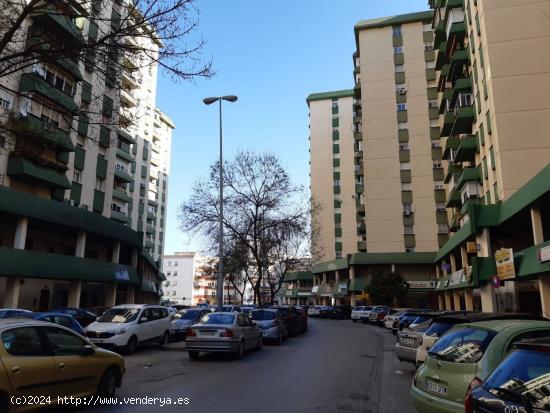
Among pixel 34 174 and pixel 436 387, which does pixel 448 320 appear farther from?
pixel 34 174

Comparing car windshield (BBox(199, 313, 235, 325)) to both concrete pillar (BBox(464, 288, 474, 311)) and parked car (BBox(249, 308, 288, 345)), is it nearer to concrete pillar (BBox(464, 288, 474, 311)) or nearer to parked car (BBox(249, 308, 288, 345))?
parked car (BBox(249, 308, 288, 345))

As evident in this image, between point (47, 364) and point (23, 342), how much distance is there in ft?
1.52

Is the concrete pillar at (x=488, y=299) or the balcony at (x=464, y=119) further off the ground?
the balcony at (x=464, y=119)

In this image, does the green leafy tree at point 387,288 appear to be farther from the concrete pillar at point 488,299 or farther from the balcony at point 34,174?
the balcony at point 34,174

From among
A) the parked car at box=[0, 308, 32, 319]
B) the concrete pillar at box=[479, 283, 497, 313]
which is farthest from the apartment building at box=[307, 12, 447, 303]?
the parked car at box=[0, 308, 32, 319]

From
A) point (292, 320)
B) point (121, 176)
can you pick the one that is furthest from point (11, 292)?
point (121, 176)

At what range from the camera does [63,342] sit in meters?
6.96

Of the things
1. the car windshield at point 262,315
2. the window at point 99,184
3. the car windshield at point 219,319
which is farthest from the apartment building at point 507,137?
the window at point 99,184

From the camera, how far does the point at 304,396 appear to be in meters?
8.55

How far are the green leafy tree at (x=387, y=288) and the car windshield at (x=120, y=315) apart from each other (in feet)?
121

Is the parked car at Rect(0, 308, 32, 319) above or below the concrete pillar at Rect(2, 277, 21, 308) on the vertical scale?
below

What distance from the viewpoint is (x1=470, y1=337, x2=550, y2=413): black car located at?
11.5 feet

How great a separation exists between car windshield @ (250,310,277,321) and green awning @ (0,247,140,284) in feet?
49.0

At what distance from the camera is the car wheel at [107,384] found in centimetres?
757
